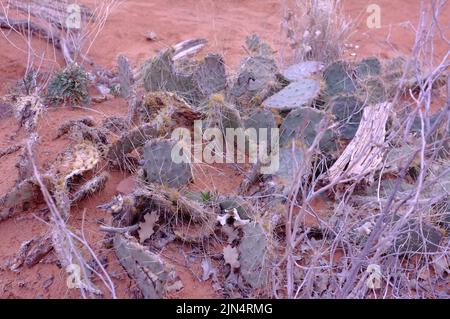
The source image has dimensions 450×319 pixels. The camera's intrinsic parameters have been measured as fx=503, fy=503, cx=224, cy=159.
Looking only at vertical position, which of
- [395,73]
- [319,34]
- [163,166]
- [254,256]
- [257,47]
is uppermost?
[319,34]

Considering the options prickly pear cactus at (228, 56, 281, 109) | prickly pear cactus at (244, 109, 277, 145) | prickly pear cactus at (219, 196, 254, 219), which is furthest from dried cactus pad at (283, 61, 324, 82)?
prickly pear cactus at (219, 196, 254, 219)

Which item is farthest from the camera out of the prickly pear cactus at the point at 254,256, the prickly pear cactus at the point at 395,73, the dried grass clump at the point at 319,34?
the dried grass clump at the point at 319,34

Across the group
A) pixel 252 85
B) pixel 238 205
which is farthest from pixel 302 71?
pixel 238 205

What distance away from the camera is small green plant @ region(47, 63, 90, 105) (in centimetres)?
402

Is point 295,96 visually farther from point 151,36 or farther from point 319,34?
point 151,36

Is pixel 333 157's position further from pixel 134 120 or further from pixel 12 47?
pixel 12 47

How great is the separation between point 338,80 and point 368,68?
41 cm

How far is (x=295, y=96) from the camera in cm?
373

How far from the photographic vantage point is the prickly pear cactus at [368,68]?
4.30 meters

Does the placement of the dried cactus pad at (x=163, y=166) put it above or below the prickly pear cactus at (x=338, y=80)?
below

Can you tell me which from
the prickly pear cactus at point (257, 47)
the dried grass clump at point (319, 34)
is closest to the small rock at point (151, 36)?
the prickly pear cactus at point (257, 47)

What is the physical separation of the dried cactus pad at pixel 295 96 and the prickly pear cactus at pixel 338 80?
31 centimetres

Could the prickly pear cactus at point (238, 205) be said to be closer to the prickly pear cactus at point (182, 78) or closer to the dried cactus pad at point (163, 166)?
the dried cactus pad at point (163, 166)

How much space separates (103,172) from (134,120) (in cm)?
72
